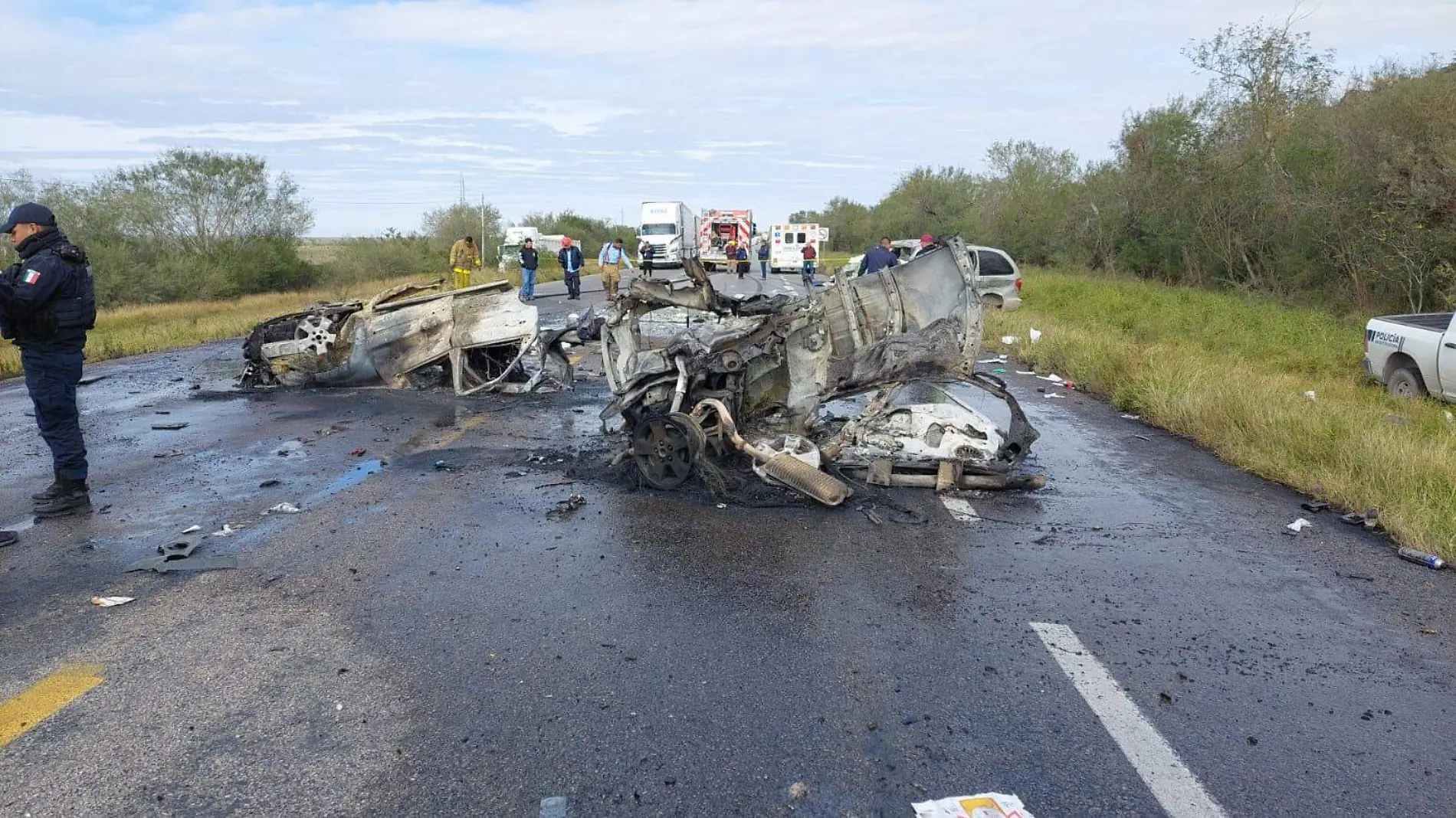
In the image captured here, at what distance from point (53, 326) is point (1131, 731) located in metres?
6.44

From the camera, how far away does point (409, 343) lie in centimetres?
1064

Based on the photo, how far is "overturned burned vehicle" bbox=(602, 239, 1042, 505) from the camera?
643cm

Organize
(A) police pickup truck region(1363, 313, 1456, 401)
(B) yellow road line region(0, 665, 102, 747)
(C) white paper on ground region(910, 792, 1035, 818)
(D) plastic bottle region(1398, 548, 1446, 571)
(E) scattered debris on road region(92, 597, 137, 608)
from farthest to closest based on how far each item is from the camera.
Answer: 1. (A) police pickup truck region(1363, 313, 1456, 401)
2. (D) plastic bottle region(1398, 548, 1446, 571)
3. (E) scattered debris on road region(92, 597, 137, 608)
4. (B) yellow road line region(0, 665, 102, 747)
5. (C) white paper on ground region(910, 792, 1035, 818)

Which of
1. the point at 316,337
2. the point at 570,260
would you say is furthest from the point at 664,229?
the point at 316,337

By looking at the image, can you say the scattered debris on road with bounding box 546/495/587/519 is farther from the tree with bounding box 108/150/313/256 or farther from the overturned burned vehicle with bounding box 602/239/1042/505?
the tree with bounding box 108/150/313/256

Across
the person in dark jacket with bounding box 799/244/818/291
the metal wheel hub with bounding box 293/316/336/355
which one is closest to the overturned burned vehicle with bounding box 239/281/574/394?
the metal wheel hub with bounding box 293/316/336/355

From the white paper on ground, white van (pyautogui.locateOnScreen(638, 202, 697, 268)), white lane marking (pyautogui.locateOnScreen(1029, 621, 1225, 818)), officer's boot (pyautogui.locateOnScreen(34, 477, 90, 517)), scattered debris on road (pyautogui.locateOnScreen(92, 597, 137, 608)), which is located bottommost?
white lane marking (pyautogui.locateOnScreen(1029, 621, 1225, 818))

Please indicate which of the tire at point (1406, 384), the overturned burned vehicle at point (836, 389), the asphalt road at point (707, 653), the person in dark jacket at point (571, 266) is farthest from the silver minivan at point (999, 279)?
the asphalt road at point (707, 653)

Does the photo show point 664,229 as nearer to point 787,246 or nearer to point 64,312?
point 787,246

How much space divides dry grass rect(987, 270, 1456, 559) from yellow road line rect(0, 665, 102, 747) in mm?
6839

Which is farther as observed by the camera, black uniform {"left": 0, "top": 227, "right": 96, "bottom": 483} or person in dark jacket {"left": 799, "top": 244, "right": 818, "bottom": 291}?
person in dark jacket {"left": 799, "top": 244, "right": 818, "bottom": 291}

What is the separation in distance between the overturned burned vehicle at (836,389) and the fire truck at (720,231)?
39.3 meters

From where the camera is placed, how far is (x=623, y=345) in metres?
7.51

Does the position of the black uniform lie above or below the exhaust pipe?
above
